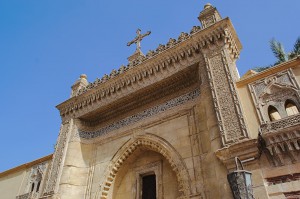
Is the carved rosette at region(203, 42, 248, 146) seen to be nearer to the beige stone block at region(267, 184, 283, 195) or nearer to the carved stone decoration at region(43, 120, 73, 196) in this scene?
the beige stone block at region(267, 184, 283, 195)

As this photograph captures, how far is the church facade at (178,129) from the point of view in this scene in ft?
13.8

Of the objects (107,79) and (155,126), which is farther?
(107,79)

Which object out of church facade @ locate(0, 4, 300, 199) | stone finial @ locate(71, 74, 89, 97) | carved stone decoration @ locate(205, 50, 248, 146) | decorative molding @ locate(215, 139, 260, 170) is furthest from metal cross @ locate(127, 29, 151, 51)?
decorative molding @ locate(215, 139, 260, 170)

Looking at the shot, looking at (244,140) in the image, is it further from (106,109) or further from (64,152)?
(64,152)

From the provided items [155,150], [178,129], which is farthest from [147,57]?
[155,150]

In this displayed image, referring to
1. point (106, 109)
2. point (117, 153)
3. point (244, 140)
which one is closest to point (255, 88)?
point (244, 140)

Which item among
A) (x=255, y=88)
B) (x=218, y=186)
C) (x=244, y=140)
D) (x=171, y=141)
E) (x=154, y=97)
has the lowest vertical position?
(x=218, y=186)

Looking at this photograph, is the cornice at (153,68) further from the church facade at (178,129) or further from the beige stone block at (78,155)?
the beige stone block at (78,155)

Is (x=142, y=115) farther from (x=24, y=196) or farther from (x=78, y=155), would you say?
(x=24, y=196)

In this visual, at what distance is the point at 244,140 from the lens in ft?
14.0

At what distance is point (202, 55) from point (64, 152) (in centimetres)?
432

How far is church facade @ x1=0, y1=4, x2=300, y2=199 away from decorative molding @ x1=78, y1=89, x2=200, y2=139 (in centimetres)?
3

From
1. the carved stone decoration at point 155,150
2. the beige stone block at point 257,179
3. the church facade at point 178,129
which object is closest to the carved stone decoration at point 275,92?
the church facade at point 178,129

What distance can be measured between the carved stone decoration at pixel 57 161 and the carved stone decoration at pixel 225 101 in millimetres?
4211
